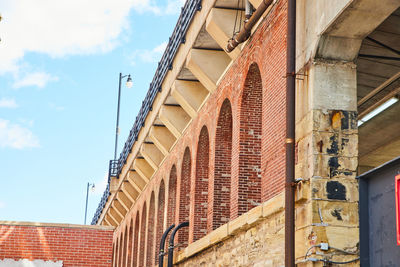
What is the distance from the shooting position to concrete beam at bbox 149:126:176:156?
2341cm

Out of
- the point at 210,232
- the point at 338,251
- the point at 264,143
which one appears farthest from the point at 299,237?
the point at 210,232

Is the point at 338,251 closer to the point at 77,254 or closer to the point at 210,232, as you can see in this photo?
the point at 210,232

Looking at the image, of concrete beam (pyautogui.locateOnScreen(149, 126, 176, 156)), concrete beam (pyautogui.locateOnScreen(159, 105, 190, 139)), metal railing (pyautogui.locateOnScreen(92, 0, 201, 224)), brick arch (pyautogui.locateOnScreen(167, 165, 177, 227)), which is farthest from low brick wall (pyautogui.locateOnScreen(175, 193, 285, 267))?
concrete beam (pyautogui.locateOnScreen(149, 126, 176, 156))

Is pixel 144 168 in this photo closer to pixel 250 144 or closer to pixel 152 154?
pixel 152 154

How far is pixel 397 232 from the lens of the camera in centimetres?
739

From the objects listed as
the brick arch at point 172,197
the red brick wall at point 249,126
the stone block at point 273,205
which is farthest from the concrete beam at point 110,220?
the stone block at point 273,205

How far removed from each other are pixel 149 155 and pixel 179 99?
21.7ft

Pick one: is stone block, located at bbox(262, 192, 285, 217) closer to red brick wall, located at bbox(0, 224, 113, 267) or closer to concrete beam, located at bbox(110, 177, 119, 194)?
red brick wall, located at bbox(0, 224, 113, 267)

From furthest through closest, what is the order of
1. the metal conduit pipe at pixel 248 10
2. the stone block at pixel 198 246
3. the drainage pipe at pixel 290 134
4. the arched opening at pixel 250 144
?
the stone block at pixel 198 246 → the arched opening at pixel 250 144 → the metal conduit pipe at pixel 248 10 → the drainage pipe at pixel 290 134

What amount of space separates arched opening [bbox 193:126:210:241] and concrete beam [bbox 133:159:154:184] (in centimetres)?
915

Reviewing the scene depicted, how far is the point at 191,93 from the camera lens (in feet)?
62.6

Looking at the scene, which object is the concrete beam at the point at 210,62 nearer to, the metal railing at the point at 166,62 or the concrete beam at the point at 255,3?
the metal railing at the point at 166,62

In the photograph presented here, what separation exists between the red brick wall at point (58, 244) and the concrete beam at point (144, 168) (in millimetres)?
4739

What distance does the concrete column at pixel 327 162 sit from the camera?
10.1m
